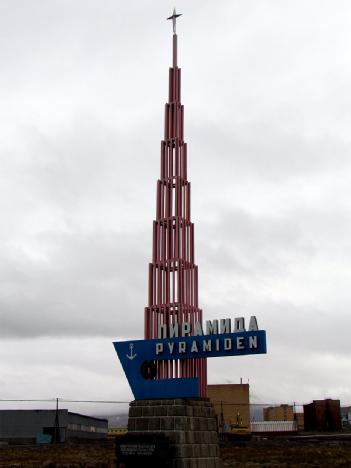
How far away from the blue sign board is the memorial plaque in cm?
408

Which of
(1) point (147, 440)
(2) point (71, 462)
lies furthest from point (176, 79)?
(2) point (71, 462)

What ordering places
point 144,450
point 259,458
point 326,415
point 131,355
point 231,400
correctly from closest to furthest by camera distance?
point 144,450 → point 131,355 → point 259,458 → point 326,415 → point 231,400

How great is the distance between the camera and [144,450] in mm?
45375

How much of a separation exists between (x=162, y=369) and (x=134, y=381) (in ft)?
8.10

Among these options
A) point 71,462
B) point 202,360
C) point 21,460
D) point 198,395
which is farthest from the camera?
point 21,460

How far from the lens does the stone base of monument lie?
45.2m

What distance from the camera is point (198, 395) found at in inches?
1902

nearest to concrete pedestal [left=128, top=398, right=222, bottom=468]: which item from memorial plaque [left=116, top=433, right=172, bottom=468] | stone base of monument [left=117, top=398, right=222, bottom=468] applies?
stone base of monument [left=117, top=398, right=222, bottom=468]

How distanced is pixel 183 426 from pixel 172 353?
580 centimetres

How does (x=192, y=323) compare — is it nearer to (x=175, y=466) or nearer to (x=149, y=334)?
(x=149, y=334)

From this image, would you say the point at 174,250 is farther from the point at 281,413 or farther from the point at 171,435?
the point at 281,413

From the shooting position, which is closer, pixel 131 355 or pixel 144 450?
pixel 144 450

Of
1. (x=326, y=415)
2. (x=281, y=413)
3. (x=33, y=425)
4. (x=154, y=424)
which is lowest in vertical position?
(x=33, y=425)

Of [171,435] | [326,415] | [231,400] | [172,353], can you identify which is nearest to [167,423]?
[171,435]
